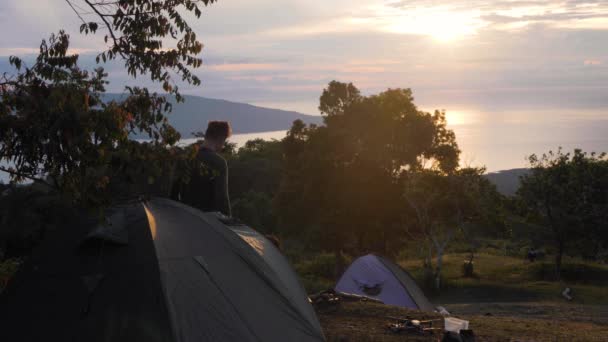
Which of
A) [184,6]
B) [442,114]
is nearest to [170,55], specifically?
[184,6]

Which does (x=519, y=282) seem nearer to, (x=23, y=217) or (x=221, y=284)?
(x=23, y=217)

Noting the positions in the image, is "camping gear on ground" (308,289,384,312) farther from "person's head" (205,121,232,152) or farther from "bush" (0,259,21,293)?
"bush" (0,259,21,293)

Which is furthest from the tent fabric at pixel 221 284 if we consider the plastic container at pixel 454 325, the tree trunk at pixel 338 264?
the tree trunk at pixel 338 264

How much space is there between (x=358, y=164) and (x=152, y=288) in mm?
28337

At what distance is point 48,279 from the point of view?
6754mm

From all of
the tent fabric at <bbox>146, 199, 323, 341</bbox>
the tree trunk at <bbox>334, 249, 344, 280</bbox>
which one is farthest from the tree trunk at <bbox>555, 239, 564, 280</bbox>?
the tent fabric at <bbox>146, 199, 323, 341</bbox>

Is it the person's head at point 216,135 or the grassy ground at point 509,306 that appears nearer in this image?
the person's head at point 216,135

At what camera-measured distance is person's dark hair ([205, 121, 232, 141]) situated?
846cm

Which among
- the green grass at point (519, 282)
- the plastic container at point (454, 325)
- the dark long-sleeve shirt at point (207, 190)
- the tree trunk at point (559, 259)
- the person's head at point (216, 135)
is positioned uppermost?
the person's head at point (216, 135)

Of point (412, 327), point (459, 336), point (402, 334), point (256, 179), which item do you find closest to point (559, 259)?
point (412, 327)

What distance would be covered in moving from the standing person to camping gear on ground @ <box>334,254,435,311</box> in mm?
9038

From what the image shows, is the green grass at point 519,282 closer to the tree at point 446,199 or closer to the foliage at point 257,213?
the tree at point 446,199

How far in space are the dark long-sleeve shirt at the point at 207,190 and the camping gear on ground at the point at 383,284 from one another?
9025mm

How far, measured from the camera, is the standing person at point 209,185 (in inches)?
327
